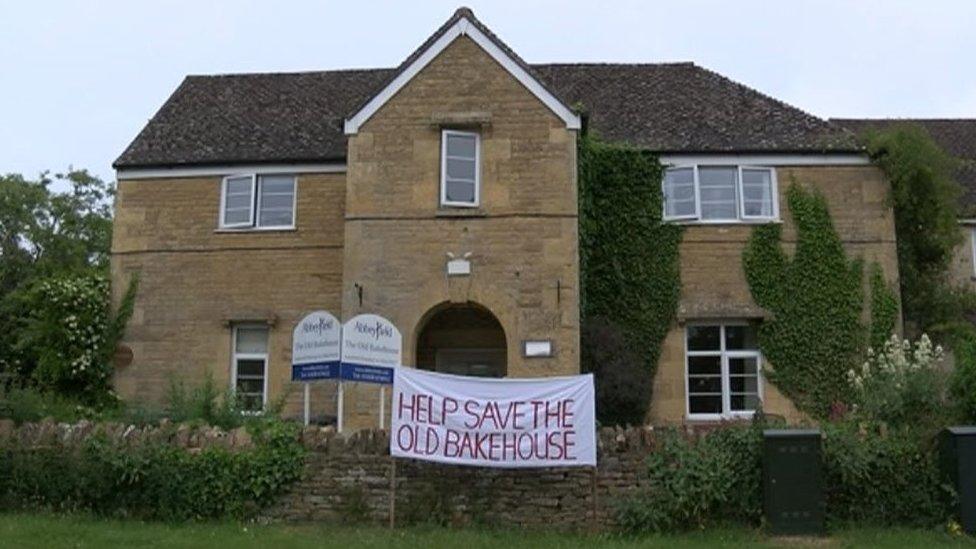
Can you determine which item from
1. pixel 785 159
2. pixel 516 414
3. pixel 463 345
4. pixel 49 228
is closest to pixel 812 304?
pixel 785 159

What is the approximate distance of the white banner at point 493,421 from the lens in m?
12.4

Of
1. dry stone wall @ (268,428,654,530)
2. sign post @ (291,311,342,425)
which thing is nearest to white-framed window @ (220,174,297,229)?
sign post @ (291,311,342,425)

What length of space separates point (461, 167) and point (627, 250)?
4.57 metres

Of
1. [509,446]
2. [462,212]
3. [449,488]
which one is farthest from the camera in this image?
[462,212]

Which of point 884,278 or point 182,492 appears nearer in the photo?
point 182,492

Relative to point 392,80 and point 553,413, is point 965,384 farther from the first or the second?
point 392,80

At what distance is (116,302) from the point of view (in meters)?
21.5

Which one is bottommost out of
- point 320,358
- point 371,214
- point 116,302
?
point 320,358

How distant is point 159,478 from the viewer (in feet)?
41.1

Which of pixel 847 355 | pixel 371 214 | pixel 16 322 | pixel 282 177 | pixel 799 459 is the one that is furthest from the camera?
pixel 16 322

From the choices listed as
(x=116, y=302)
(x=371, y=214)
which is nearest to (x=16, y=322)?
(x=116, y=302)

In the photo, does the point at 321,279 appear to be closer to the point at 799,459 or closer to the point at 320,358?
the point at 320,358

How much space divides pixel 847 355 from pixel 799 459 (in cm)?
928

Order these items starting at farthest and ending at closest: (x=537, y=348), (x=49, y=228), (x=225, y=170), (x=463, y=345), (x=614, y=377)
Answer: (x=49, y=228) → (x=225, y=170) → (x=463, y=345) → (x=614, y=377) → (x=537, y=348)
